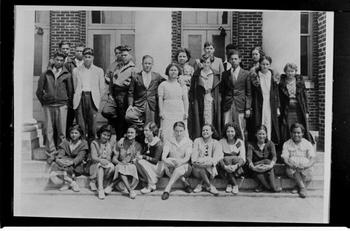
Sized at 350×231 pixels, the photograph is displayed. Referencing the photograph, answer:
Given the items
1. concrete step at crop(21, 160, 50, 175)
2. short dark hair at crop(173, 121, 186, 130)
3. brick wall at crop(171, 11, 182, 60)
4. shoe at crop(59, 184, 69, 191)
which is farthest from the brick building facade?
shoe at crop(59, 184, 69, 191)

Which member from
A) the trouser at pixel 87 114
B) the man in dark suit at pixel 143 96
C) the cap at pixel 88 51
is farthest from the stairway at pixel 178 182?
the cap at pixel 88 51

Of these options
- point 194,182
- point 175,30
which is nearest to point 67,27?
point 175,30

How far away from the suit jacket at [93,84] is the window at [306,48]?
87.4 inches

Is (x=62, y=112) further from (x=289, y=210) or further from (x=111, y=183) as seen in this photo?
(x=289, y=210)

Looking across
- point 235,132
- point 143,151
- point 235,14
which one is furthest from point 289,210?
point 235,14

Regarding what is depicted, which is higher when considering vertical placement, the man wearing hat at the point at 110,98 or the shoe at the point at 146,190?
the man wearing hat at the point at 110,98

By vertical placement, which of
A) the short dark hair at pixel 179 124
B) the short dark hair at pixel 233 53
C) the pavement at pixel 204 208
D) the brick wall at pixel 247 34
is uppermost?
the brick wall at pixel 247 34

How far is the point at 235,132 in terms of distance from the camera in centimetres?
522

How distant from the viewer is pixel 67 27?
5262 millimetres

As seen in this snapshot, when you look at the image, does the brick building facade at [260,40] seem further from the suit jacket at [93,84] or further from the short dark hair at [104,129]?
the short dark hair at [104,129]

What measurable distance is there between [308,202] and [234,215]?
2.73ft

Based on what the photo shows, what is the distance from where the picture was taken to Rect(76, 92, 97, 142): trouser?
523 centimetres

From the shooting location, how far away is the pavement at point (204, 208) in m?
5.19

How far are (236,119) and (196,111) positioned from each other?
0.45 metres
